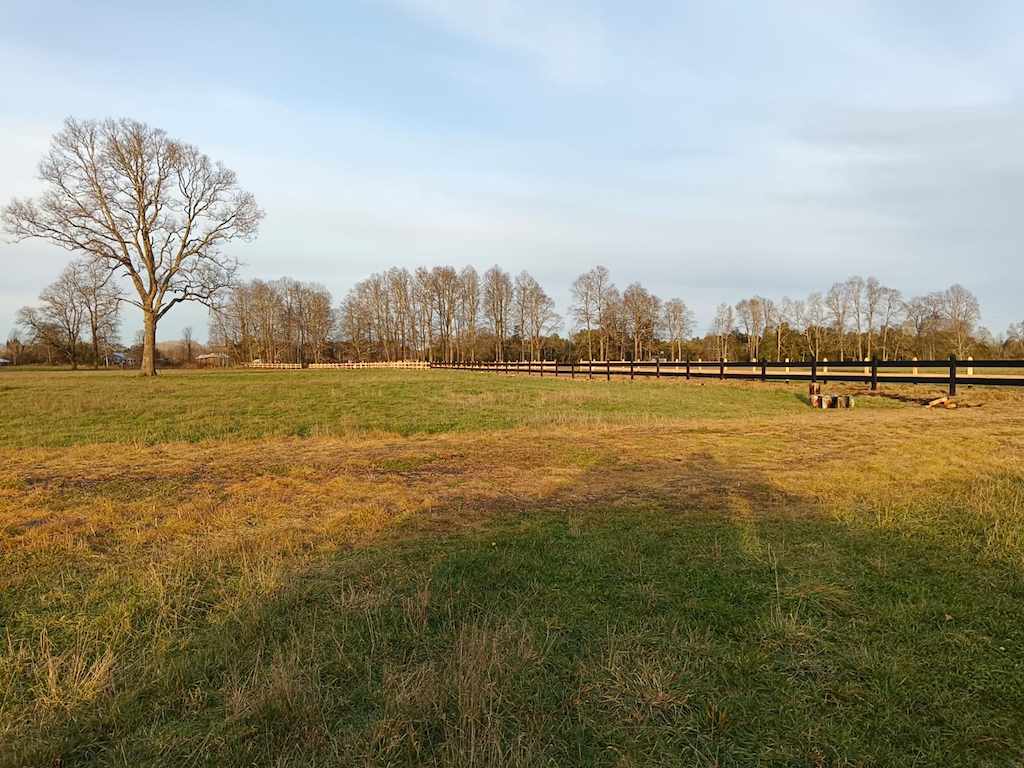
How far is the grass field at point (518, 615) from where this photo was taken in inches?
90.9

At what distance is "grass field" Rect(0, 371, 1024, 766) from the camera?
231cm

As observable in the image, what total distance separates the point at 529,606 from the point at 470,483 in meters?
3.49

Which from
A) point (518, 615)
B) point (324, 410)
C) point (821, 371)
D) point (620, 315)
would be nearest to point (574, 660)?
point (518, 615)

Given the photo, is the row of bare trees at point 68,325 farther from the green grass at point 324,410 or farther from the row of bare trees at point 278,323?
Result: the green grass at point 324,410

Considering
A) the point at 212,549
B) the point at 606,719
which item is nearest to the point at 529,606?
the point at 606,719

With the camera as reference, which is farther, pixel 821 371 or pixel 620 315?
pixel 620 315

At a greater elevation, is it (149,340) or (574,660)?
(149,340)

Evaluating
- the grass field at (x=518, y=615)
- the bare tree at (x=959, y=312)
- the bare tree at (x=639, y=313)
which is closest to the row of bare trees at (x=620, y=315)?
the bare tree at (x=639, y=313)

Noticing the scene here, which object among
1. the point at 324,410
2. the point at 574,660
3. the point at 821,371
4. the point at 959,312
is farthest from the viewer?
the point at 959,312

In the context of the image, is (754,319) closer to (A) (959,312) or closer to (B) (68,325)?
(A) (959,312)

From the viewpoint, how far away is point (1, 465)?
816 centimetres

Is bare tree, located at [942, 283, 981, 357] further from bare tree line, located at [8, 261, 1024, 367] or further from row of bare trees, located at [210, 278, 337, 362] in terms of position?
row of bare trees, located at [210, 278, 337, 362]

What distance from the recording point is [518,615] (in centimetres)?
323

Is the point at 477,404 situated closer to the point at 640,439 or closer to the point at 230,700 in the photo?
the point at 640,439
